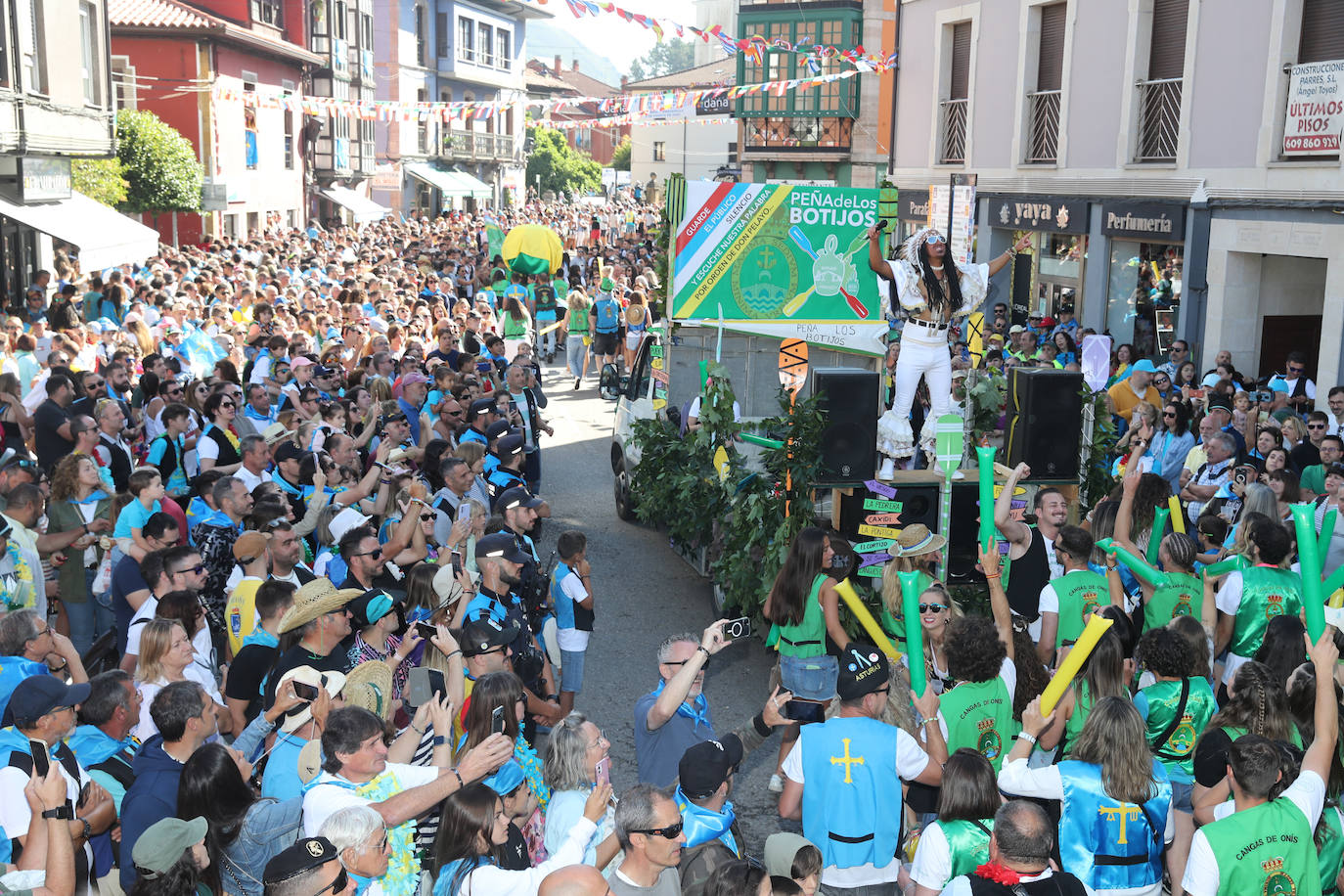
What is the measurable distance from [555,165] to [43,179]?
53.6m

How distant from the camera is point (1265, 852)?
4039 mm

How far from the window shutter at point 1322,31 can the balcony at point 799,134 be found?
81.6ft

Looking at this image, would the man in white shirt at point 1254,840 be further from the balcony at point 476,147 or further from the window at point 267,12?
the balcony at point 476,147

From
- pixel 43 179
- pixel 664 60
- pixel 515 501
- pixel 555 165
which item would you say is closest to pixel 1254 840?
pixel 515 501

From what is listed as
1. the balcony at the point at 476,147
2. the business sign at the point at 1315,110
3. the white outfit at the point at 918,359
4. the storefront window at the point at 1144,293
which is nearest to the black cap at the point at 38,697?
the white outfit at the point at 918,359

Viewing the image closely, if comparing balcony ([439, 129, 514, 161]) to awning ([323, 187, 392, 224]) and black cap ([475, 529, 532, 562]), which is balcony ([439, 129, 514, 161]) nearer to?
awning ([323, 187, 392, 224])

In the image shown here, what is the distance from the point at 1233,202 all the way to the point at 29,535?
13568mm

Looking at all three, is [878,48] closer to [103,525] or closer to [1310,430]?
[1310,430]

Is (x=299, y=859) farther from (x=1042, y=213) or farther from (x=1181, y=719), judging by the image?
(x=1042, y=213)

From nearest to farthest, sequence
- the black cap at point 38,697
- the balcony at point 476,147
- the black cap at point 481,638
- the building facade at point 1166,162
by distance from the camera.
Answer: the black cap at point 38,697, the black cap at point 481,638, the building facade at point 1166,162, the balcony at point 476,147

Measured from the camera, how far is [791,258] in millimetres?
10789

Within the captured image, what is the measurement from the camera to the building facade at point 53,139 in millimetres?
16688

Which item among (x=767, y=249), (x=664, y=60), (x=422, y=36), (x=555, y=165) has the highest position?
(x=664, y=60)

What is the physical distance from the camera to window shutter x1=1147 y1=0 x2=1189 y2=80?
1612 centimetres
